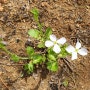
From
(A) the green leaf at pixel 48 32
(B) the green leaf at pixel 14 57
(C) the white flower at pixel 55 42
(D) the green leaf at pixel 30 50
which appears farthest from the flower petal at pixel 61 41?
(B) the green leaf at pixel 14 57

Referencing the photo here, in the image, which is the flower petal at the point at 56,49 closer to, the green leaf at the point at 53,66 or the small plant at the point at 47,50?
the small plant at the point at 47,50

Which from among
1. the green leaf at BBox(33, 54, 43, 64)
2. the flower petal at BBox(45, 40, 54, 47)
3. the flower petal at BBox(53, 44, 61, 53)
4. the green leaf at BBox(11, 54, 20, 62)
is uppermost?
the flower petal at BBox(45, 40, 54, 47)

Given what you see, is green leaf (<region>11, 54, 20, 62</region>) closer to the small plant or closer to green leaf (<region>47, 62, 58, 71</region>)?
the small plant

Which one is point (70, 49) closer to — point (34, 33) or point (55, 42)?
point (55, 42)

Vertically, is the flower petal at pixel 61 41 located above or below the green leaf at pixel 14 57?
above

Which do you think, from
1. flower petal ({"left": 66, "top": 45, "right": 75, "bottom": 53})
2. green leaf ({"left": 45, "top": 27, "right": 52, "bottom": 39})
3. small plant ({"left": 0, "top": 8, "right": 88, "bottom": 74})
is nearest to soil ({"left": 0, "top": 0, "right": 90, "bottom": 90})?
small plant ({"left": 0, "top": 8, "right": 88, "bottom": 74})

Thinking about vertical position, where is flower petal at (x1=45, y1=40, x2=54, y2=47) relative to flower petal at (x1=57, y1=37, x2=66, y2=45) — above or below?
below

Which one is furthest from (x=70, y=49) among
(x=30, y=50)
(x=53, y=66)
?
(x=30, y=50)
